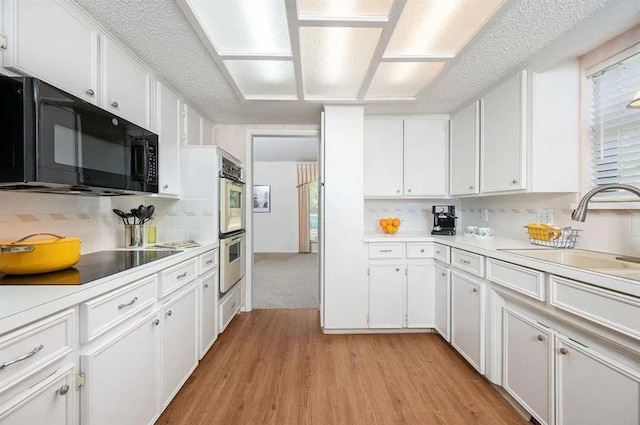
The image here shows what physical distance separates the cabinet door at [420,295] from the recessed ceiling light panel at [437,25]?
1.77 m

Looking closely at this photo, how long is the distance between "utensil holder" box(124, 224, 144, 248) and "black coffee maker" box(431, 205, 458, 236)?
2.58m

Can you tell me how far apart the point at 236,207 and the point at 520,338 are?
2.47m

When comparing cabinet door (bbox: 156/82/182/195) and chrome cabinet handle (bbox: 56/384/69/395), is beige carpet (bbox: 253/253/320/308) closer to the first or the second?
cabinet door (bbox: 156/82/182/195)

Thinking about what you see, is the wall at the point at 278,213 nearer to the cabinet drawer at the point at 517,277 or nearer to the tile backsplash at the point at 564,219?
the tile backsplash at the point at 564,219

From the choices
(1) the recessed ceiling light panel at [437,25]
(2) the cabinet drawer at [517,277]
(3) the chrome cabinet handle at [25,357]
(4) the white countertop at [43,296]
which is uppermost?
(1) the recessed ceiling light panel at [437,25]

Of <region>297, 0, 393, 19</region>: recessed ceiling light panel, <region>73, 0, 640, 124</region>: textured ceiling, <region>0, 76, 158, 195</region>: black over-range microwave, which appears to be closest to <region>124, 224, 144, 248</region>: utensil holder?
<region>0, 76, 158, 195</region>: black over-range microwave

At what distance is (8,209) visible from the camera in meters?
1.41

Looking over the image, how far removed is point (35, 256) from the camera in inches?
46.5

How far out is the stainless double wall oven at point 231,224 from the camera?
258cm

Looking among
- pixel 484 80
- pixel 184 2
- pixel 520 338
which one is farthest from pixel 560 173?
pixel 184 2

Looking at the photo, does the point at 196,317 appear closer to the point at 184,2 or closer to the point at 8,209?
the point at 8,209

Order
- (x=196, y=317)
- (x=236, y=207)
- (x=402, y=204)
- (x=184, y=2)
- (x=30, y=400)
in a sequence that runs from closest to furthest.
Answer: (x=30, y=400)
(x=184, y=2)
(x=196, y=317)
(x=236, y=207)
(x=402, y=204)

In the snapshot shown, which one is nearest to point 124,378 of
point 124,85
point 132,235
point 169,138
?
point 132,235

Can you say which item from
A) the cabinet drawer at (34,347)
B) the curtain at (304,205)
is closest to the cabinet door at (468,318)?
the cabinet drawer at (34,347)
